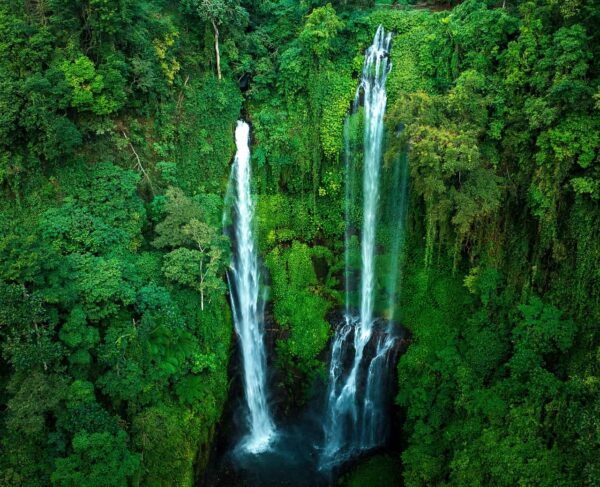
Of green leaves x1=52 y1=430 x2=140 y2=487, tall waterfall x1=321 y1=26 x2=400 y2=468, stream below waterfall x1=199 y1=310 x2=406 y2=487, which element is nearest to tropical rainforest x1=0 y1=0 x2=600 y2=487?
green leaves x1=52 y1=430 x2=140 y2=487

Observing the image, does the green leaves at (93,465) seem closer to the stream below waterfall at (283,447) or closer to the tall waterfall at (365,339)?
the stream below waterfall at (283,447)

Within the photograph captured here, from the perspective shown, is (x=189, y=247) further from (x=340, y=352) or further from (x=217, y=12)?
(x=217, y=12)

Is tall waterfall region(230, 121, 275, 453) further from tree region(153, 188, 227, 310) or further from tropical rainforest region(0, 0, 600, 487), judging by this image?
tree region(153, 188, 227, 310)

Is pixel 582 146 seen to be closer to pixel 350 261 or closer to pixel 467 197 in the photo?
pixel 467 197

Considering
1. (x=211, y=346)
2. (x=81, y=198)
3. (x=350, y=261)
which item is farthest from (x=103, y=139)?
(x=350, y=261)

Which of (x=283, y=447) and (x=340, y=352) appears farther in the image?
(x=340, y=352)

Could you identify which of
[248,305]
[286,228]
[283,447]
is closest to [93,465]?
[283,447]

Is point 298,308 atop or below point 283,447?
atop
